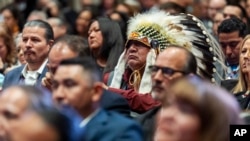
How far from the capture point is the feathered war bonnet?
6.59m

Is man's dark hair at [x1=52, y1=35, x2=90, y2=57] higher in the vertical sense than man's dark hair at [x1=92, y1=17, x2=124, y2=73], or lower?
higher

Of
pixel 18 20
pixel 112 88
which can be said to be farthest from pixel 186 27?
pixel 18 20

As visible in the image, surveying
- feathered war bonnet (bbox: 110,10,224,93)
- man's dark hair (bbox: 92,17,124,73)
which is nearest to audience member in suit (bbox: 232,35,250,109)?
feathered war bonnet (bbox: 110,10,224,93)

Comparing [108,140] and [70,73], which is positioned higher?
[70,73]

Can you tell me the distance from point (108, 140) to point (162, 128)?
1103 mm

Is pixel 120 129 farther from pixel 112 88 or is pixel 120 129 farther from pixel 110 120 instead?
pixel 112 88

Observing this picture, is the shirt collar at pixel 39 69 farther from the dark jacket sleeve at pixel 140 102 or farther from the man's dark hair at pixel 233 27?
the man's dark hair at pixel 233 27

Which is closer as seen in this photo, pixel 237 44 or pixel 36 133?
pixel 36 133

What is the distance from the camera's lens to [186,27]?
6.75 m

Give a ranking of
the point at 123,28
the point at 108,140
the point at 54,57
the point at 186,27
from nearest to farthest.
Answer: the point at 108,140 → the point at 54,57 → the point at 186,27 → the point at 123,28

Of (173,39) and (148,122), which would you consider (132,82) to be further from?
(148,122)

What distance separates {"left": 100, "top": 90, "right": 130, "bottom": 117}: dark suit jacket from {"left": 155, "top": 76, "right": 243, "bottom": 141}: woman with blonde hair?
160 centimetres

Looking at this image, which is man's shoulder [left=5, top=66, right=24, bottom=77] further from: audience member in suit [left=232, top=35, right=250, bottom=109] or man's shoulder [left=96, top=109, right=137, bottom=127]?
man's shoulder [left=96, top=109, right=137, bottom=127]

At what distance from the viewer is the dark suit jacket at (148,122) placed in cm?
543
